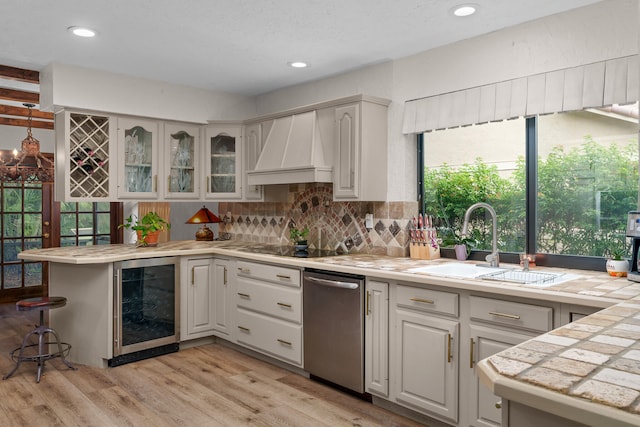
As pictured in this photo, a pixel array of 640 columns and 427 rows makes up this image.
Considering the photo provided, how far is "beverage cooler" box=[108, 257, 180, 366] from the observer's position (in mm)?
3701

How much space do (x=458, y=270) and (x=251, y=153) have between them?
233 cm

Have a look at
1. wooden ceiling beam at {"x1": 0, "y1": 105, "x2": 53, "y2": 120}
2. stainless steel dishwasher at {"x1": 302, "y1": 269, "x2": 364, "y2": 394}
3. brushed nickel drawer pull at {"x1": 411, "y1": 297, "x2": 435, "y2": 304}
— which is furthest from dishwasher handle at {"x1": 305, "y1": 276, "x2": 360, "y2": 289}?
wooden ceiling beam at {"x1": 0, "y1": 105, "x2": 53, "y2": 120}

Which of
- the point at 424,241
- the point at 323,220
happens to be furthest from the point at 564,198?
the point at 323,220

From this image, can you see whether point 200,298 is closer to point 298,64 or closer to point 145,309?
point 145,309

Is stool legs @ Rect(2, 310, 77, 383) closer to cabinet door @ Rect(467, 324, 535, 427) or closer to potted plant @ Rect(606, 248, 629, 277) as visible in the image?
cabinet door @ Rect(467, 324, 535, 427)

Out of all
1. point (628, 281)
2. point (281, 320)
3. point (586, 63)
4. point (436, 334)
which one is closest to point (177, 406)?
point (281, 320)

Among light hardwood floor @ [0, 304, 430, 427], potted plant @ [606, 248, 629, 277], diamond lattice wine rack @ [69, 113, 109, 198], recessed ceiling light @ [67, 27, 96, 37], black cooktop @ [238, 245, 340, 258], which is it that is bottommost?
light hardwood floor @ [0, 304, 430, 427]

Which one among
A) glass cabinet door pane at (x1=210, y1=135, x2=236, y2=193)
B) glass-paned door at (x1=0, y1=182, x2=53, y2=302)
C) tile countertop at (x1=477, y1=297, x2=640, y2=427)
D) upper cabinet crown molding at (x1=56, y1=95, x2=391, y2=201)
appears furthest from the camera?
glass-paned door at (x1=0, y1=182, x2=53, y2=302)

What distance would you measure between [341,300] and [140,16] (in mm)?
2165

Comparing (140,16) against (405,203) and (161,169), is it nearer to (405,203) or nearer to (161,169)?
(161,169)

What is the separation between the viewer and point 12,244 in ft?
20.4

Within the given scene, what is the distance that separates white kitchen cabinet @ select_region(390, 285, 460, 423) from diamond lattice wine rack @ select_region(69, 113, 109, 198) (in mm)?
2800

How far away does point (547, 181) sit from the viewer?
303 centimetres

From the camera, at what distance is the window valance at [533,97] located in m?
2.55
